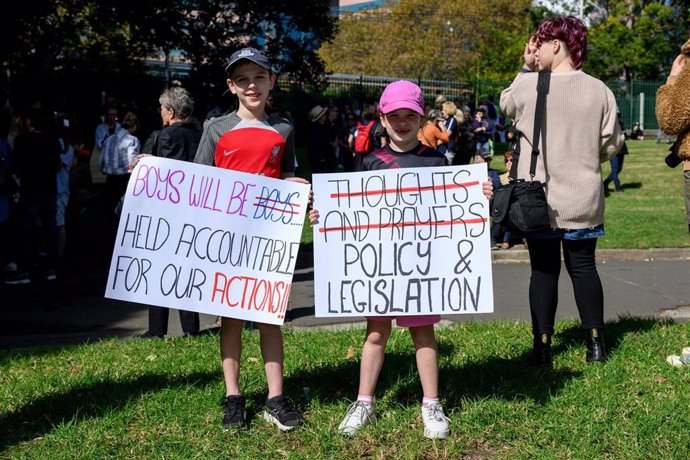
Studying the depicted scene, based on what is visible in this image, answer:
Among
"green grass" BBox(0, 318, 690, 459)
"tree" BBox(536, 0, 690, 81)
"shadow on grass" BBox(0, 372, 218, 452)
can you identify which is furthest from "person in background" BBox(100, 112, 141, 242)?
"tree" BBox(536, 0, 690, 81)

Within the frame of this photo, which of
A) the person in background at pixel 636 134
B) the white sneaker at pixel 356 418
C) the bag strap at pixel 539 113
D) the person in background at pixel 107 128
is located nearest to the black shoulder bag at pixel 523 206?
the bag strap at pixel 539 113

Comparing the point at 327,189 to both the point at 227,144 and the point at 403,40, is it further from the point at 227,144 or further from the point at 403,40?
the point at 403,40

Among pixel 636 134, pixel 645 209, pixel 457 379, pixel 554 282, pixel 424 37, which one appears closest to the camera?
pixel 457 379

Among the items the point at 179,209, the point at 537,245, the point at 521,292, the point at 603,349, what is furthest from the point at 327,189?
the point at 521,292

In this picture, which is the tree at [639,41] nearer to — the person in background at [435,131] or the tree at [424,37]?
the tree at [424,37]

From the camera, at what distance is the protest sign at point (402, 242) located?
4.52 meters

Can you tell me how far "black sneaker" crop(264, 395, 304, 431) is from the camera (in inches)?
181

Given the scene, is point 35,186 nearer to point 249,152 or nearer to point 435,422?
point 249,152

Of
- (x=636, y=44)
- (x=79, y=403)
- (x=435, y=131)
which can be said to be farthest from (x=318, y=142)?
(x=636, y=44)

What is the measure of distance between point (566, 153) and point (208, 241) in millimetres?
2090

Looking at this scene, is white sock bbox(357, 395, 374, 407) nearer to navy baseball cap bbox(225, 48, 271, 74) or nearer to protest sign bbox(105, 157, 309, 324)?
protest sign bbox(105, 157, 309, 324)

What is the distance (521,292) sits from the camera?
9.84 m

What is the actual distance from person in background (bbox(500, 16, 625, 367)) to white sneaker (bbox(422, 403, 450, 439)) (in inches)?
50.5

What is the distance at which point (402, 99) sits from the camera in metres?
4.49
